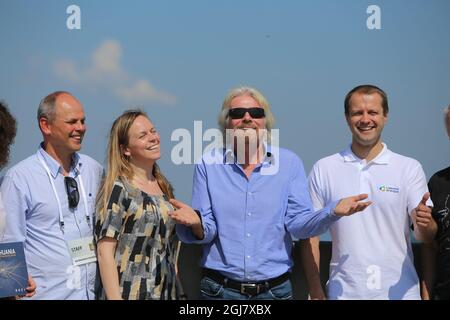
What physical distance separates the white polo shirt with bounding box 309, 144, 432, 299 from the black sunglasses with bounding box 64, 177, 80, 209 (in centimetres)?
157

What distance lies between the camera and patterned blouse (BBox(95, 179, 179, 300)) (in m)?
3.93

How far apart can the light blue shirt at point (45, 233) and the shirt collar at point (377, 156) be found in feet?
5.55

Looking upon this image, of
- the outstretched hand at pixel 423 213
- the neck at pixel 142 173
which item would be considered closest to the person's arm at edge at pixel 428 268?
the outstretched hand at pixel 423 213

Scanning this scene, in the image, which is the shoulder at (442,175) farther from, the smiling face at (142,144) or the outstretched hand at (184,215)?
the smiling face at (142,144)

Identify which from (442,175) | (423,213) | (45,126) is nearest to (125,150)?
(45,126)

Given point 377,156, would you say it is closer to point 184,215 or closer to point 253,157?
point 253,157

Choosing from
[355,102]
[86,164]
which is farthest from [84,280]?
[355,102]

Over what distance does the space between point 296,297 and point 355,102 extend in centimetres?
141

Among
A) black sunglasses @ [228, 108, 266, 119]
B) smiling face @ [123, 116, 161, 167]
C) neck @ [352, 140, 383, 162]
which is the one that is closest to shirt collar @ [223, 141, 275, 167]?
black sunglasses @ [228, 108, 266, 119]

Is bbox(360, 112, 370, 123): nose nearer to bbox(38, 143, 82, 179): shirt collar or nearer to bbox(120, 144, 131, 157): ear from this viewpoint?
bbox(120, 144, 131, 157): ear

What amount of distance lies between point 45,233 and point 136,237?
548 mm

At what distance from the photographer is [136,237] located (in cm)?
394

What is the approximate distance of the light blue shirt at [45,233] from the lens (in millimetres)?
3990
